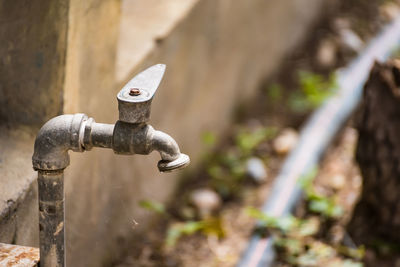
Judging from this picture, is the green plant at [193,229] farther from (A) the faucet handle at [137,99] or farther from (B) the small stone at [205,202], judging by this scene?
(A) the faucet handle at [137,99]

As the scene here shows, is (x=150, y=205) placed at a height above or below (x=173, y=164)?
below

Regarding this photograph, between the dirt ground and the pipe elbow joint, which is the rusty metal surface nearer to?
the pipe elbow joint

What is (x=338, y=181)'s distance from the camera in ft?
12.0

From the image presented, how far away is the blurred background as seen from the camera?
2.09 m

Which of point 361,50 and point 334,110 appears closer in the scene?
point 334,110

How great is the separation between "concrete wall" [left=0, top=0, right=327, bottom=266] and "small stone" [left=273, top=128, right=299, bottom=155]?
14.5 inches

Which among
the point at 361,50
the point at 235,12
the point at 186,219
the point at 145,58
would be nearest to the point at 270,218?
the point at 186,219

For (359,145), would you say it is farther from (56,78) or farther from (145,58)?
(56,78)

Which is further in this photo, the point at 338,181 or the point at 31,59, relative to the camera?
the point at 338,181

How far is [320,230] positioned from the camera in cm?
328

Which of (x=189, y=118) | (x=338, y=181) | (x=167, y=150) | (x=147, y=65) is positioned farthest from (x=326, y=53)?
(x=167, y=150)

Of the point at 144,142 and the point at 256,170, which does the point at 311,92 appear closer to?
the point at 256,170

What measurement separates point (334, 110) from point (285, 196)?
952 millimetres

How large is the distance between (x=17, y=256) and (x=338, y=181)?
243 cm
